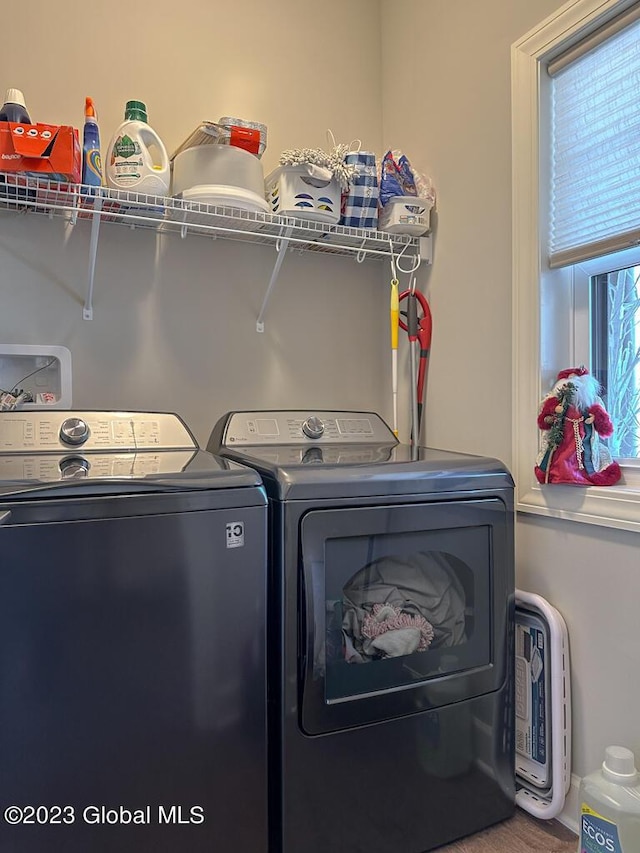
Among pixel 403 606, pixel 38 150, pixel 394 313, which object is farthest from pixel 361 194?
pixel 403 606

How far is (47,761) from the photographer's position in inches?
41.6

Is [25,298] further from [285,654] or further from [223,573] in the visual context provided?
[285,654]

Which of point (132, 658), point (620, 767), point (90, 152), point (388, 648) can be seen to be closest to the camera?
point (132, 658)

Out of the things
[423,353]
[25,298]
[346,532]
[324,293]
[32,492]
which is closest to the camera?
[32,492]

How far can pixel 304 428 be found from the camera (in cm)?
188

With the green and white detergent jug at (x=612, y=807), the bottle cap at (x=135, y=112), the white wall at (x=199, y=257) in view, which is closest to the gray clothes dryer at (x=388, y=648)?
the green and white detergent jug at (x=612, y=807)

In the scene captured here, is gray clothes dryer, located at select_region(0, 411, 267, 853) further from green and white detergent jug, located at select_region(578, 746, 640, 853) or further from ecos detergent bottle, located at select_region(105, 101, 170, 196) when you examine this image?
ecos detergent bottle, located at select_region(105, 101, 170, 196)

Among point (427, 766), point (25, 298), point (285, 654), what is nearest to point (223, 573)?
point (285, 654)

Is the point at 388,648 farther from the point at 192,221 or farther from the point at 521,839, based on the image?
the point at 192,221

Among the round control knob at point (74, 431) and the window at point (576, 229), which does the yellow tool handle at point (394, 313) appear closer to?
the window at point (576, 229)

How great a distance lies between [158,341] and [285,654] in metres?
1.10

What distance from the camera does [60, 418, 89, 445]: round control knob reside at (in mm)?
1541

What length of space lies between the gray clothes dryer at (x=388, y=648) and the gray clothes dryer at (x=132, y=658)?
0.06 m

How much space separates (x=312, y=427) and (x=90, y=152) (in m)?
0.98
